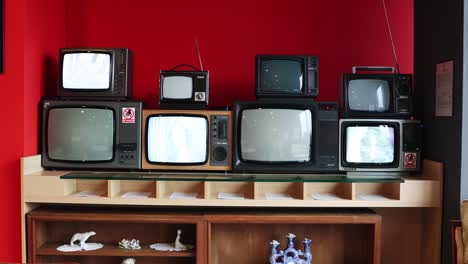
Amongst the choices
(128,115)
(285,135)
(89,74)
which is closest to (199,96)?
(128,115)

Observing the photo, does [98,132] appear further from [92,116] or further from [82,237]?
[82,237]

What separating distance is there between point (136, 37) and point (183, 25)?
34 centimetres

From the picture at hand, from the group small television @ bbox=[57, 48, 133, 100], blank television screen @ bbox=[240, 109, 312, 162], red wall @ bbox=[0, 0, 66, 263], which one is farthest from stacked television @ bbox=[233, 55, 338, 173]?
red wall @ bbox=[0, 0, 66, 263]

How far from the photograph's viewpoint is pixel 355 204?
2.47 metres

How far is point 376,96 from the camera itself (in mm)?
2654

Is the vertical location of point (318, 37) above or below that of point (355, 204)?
above

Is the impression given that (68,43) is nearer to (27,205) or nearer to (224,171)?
(27,205)

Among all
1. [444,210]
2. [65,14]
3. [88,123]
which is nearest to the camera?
[444,210]

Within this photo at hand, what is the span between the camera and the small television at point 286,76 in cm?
261

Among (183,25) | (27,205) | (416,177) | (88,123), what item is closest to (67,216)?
(27,205)

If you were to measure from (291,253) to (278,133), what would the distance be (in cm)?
72

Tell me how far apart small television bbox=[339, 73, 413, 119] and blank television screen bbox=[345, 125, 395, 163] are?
0.08 m

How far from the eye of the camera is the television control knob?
260cm

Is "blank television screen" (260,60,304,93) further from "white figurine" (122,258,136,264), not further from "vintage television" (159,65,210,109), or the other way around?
"white figurine" (122,258,136,264)
